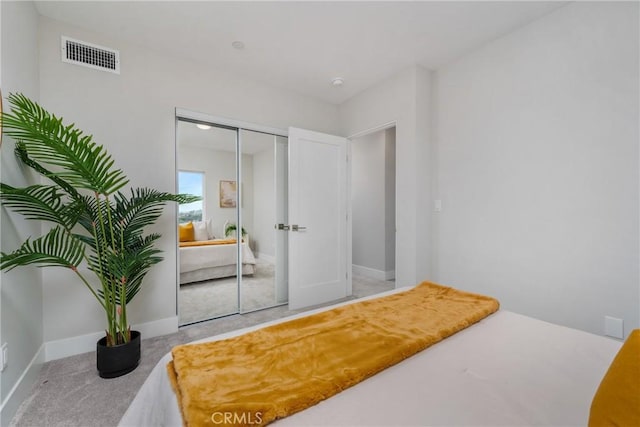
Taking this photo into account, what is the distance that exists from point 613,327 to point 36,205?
3.81 m

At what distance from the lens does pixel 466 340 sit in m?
1.27

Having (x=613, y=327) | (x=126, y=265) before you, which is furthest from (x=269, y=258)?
(x=613, y=327)

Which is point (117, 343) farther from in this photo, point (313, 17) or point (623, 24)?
point (623, 24)

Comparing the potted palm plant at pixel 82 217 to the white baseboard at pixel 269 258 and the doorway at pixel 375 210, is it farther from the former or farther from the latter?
the doorway at pixel 375 210

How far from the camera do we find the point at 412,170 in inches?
114

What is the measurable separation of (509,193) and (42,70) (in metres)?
3.93

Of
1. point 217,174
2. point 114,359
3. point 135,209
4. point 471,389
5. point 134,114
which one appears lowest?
point 114,359

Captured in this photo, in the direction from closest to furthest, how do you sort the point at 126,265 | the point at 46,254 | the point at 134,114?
the point at 46,254, the point at 126,265, the point at 134,114

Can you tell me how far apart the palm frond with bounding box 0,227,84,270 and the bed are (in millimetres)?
1148

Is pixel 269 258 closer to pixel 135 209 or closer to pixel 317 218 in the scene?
pixel 317 218

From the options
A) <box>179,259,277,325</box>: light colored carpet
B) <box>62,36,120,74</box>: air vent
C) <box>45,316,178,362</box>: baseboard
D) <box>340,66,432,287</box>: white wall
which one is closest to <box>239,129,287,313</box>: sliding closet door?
<box>179,259,277,325</box>: light colored carpet

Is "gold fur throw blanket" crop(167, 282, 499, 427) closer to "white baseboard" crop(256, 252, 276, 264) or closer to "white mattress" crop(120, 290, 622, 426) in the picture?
"white mattress" crop(120, 290, 622, 426)

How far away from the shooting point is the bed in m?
2.99

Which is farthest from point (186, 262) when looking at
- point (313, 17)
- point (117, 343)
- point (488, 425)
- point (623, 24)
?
point (623, 24)
